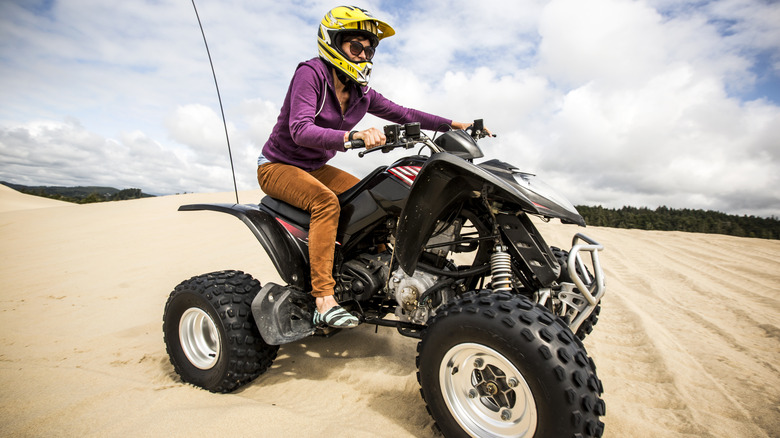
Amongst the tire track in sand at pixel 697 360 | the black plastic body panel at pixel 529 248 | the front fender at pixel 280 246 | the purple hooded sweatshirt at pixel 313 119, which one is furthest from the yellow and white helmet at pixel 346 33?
the tire track in sand at pixel 697 360

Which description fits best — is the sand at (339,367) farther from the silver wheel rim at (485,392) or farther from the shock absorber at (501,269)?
the shock absorber at (501,269)

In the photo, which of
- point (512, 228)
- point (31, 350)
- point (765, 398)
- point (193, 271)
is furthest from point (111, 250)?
point (765, 398)

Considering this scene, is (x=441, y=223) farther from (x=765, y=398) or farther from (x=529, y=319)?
(x=765, y=398)

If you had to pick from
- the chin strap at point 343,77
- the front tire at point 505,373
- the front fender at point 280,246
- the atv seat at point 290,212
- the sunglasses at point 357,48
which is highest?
the sunglasses at point 357,48

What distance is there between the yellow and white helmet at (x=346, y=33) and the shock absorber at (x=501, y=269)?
159 centimetres

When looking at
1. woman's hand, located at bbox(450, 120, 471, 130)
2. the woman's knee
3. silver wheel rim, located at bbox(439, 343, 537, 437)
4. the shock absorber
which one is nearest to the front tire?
silver wheel rim, located at bbox(439, 343, 537, 437)

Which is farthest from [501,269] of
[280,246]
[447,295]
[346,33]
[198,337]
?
[198,337]

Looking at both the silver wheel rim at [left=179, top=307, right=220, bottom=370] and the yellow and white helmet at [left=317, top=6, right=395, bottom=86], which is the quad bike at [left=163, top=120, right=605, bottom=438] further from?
the yellow and white helmet at [left=317, top=6, right=395, bottom=86]

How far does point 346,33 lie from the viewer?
2.53 metres

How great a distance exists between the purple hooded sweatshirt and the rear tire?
102 centimetres

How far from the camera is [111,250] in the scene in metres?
8.22

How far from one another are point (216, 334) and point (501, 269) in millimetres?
2015

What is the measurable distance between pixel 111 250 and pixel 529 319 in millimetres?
9674

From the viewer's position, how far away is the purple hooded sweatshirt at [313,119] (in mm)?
2217
